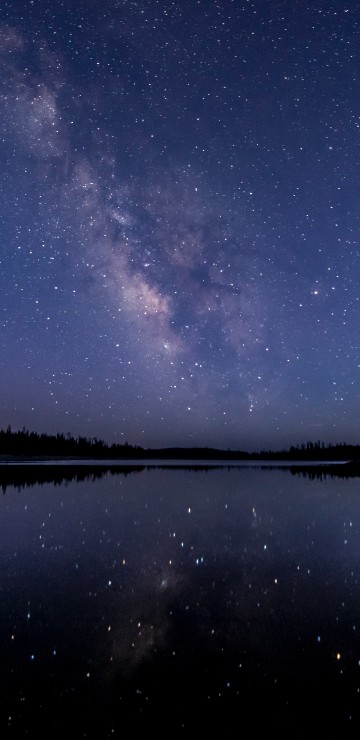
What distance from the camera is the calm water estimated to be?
4.84m

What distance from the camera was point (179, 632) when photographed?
7125 millimetres

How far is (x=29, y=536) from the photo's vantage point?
14438mm

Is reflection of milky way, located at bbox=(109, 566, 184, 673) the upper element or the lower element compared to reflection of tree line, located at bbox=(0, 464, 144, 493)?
upper

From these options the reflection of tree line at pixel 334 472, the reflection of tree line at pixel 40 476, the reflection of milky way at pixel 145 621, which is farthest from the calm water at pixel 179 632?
the reflection of tree line at pixel 334 472

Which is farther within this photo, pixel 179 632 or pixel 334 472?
pixel 334 472

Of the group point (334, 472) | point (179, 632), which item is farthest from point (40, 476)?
point (179, 632)

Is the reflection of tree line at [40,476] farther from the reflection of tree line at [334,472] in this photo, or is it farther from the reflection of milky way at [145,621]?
the reflection of tree line at [334,472]

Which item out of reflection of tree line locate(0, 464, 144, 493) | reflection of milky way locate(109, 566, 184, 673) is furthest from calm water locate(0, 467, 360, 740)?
reflection of tree line locate(0, 464, 144, 493)

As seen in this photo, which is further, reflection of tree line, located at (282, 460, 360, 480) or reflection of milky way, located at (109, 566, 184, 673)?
reflection of tree line, located at (282, 460, 360, 480)

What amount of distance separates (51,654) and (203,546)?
784cm

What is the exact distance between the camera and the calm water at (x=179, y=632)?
15.9 feet

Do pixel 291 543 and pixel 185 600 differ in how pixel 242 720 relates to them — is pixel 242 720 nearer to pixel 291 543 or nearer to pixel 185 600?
pixel 185 600

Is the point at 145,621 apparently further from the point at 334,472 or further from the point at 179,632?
the point at 334,472

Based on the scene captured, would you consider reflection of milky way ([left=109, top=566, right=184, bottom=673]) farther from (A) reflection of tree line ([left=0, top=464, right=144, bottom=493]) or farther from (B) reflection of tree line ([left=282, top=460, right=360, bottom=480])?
(B) reflection of tree line ([left=282, top=460, right=360, bottom=480])
